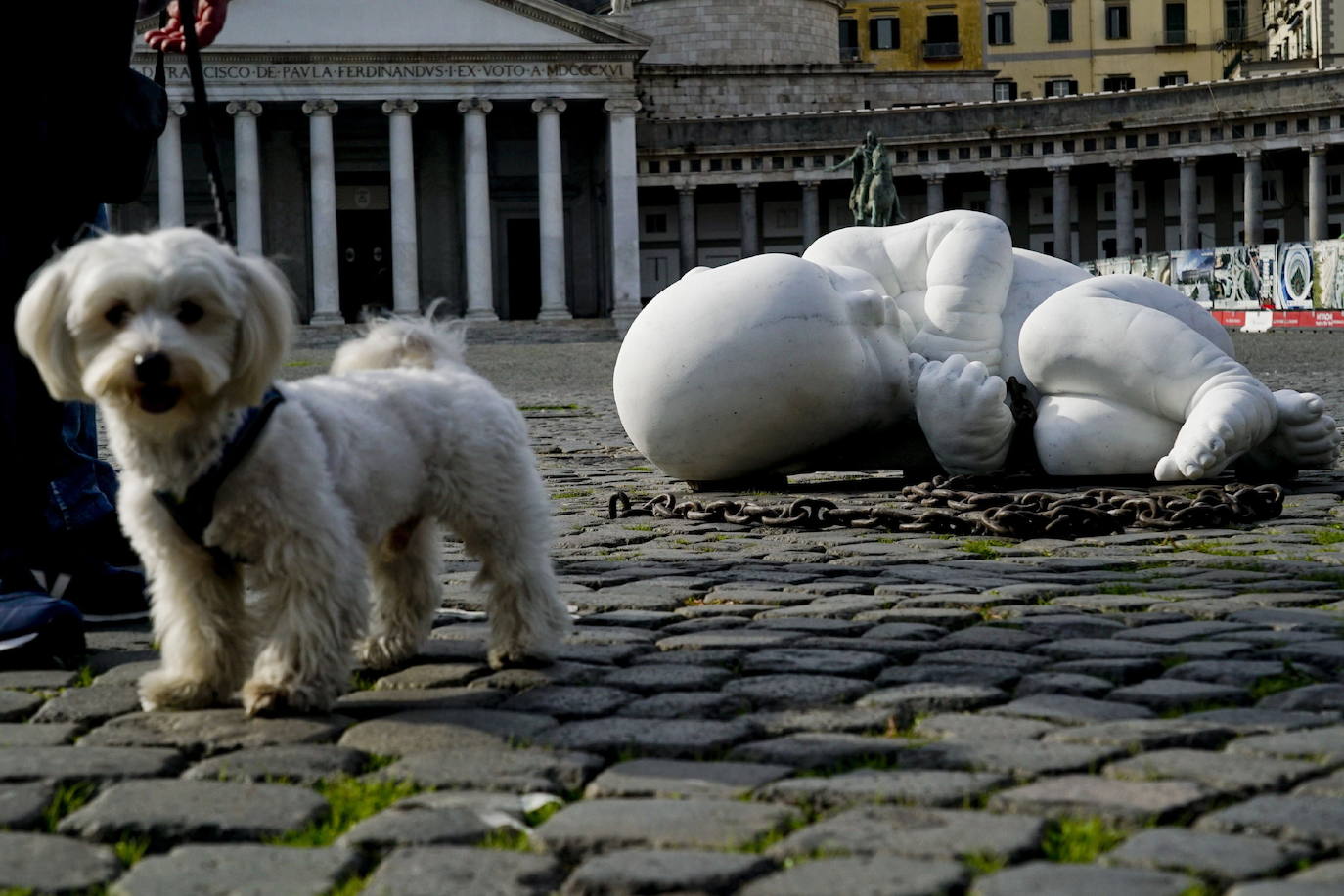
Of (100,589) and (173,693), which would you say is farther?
(100,589)

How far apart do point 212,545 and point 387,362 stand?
92 cm

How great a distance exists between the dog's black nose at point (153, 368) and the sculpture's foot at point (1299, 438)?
578 cm

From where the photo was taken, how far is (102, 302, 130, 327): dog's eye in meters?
3.60

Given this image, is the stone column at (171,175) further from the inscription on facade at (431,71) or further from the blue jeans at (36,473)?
the blue jeans at (36,473)

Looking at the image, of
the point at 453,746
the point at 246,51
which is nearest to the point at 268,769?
the point at 453,746

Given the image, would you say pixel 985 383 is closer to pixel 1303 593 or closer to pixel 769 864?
pixel 1303 593

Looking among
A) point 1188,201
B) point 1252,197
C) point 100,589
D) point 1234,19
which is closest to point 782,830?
point 100,589

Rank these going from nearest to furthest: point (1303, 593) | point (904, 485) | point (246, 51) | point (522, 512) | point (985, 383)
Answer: point (522, 512), point (1303, 593), point (985, 383), point (904, 485), point (246, 51)

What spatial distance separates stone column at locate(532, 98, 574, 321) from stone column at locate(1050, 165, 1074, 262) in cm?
1520

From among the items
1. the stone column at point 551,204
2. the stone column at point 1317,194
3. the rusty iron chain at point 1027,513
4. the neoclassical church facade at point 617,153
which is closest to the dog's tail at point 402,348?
the rusty iron chain at point 1027,513

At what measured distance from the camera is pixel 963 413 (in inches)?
315

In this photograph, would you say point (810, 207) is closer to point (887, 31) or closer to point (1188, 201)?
point (1188, 201)

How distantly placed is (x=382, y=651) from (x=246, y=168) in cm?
5104

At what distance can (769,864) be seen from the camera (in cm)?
273
